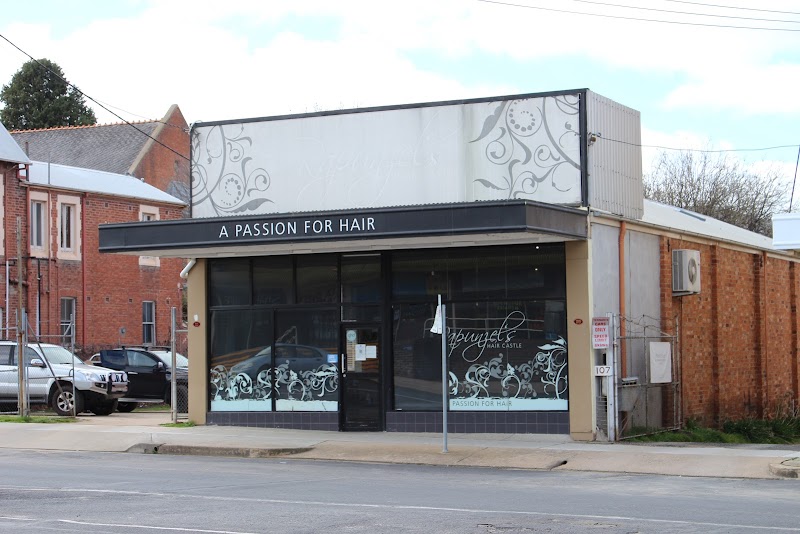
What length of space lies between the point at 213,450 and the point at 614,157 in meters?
8.77

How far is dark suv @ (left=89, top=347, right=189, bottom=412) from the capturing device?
30422mm

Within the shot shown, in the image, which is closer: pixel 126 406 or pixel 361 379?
pixel 361 379

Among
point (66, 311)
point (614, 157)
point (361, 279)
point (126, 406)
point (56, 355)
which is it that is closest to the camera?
point (614, 157)

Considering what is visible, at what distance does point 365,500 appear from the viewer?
507 inches

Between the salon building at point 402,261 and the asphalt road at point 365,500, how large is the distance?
3.82 meters

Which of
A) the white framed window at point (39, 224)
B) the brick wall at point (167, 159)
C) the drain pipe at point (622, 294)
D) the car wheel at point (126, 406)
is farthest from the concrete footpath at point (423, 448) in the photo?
the brick wall at point (167, 159)

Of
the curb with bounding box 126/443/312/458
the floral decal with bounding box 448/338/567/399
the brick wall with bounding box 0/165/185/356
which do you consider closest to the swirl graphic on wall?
the curb with bounding box 126/443/312/458

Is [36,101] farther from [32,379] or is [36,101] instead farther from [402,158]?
[402,158]

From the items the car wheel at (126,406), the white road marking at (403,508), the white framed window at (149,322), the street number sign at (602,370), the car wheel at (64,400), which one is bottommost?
the white road marking at (403,508)

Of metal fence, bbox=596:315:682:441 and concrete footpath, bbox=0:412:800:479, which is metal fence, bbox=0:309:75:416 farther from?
metal fence, bbox=596:315:682:441

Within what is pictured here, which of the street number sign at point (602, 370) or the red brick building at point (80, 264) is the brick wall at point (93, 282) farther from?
the street number sign at point (602, 370)

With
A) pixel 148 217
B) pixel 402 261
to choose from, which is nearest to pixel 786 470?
pixel 402 261

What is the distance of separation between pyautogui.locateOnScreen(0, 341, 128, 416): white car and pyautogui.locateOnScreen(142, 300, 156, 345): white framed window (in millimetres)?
14057

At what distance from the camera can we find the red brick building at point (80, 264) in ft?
118
